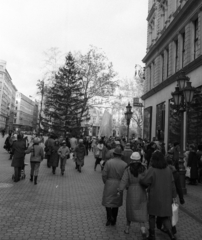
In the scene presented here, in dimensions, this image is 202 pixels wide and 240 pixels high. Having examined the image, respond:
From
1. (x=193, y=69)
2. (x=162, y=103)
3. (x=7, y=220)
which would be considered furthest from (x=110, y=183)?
(x=162, y=103)

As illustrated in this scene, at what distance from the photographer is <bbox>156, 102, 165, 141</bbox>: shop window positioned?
2278cm

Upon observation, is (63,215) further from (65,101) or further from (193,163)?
(65,101)

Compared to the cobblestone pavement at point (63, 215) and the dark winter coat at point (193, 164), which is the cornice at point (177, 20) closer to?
the dark winter coat at point (193, 164)

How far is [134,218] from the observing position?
14.9 ft

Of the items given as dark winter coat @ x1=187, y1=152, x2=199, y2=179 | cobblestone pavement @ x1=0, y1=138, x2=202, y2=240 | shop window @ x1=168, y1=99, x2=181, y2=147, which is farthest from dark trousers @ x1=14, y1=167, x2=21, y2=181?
shop window @ x1=168, y1=99, x2=181, y2=147

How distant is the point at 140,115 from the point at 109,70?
1703 cm

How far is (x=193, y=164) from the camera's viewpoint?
11.0 m

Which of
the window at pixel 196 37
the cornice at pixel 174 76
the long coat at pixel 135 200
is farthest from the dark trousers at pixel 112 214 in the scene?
the window at pixel 196 37

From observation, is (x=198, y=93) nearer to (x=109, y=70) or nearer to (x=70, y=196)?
(x=70, y=196)

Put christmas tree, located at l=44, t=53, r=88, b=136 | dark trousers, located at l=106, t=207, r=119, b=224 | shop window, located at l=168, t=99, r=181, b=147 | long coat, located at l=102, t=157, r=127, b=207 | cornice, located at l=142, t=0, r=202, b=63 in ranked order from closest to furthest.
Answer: long coat, located at l=102, t=157, r=127, b=207 → dark trousers, located at l=106, t=207, r=119, b=224 → cornice, located at l=142, t=0, r=202, b=63 → shop window, located at l=168, t=99, r=181, b=147 → christmas tree, located at l=44, t=53, r=88, b=136

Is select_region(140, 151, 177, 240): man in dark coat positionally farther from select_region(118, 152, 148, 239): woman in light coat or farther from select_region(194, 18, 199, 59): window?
select_region(194, 18, 199, 59): window

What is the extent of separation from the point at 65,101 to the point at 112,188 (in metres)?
33.5

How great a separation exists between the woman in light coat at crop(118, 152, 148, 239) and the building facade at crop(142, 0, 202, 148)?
799 cm

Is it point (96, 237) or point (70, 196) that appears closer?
point (96, 237)
